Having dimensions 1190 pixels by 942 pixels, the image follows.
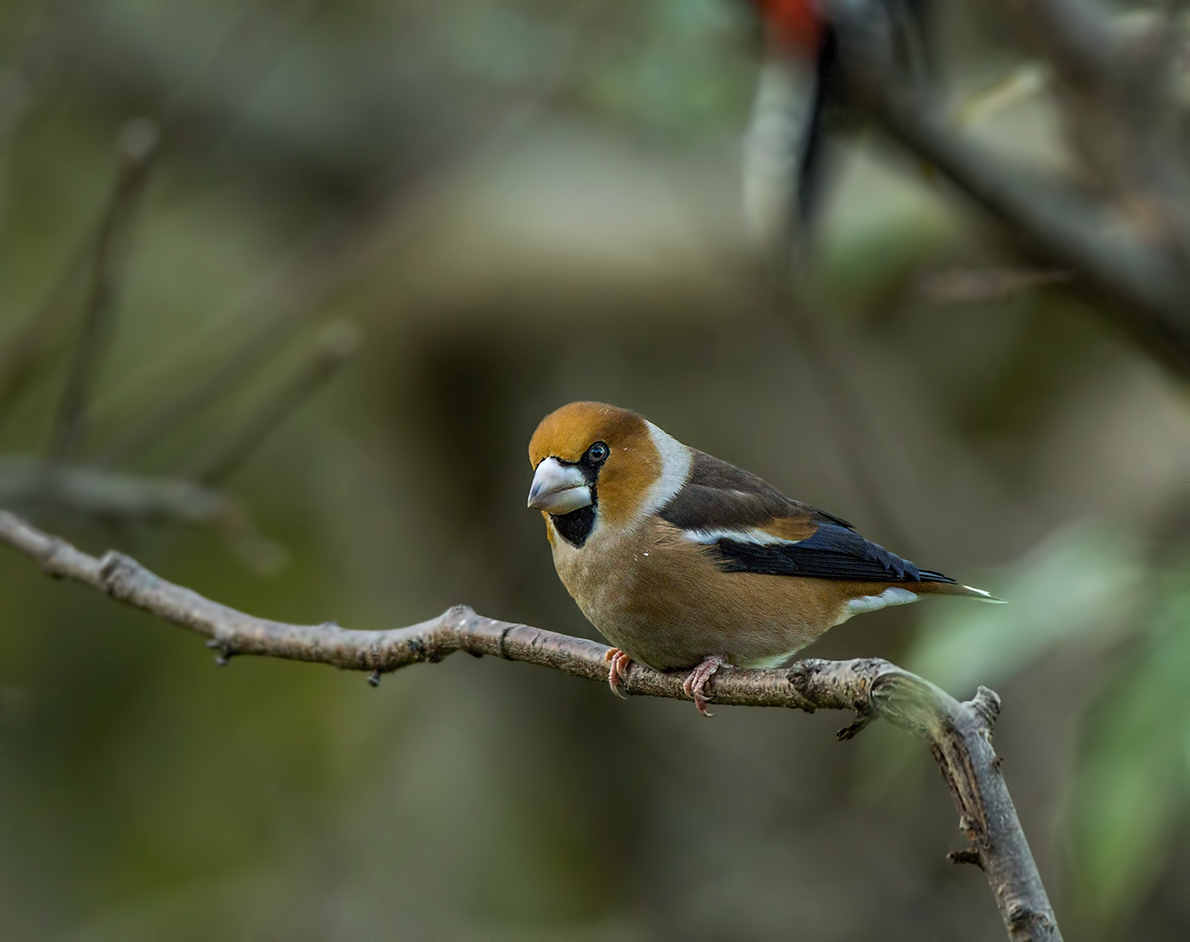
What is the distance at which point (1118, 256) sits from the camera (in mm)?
2549

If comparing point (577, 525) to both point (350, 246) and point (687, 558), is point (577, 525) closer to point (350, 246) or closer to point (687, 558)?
point (687, 558)

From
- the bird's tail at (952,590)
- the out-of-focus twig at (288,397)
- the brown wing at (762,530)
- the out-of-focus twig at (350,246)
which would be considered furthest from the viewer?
the out-of-focus twig at (350,246)

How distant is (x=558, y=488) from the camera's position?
2.38 metres

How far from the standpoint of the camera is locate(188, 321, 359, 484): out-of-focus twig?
139 inches

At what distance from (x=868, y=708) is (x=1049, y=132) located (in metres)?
4.54

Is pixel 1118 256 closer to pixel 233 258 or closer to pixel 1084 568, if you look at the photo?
pixel 1084 568

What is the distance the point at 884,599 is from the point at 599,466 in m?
0.69

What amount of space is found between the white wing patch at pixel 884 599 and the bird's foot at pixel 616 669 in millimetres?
530

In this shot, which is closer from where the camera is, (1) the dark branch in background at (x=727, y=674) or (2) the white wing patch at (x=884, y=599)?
(1) the dark branch in background at (x=727, y=674)

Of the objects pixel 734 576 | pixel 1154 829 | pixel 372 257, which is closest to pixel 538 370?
pixel 372 257

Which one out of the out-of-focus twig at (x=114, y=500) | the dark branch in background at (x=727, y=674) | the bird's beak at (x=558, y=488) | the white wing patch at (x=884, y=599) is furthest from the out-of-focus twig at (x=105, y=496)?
the white wing patch at (x=884, y=599)

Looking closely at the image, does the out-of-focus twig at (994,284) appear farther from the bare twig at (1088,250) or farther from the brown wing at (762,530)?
the brown wing at (762,530)

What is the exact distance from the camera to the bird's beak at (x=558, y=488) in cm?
231

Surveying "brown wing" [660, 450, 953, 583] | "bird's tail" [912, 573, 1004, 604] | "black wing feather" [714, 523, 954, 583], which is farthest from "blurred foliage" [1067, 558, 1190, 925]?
"brown wing" [660, 450, 953, 583]
